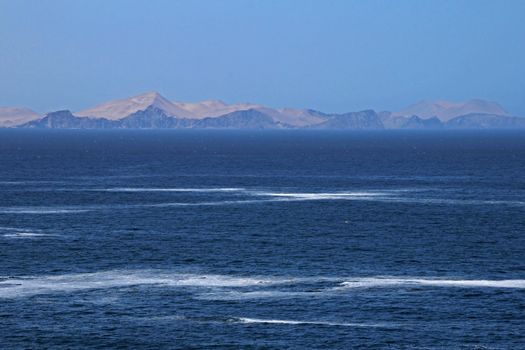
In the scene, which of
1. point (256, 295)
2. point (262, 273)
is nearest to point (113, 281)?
point (262, 273)

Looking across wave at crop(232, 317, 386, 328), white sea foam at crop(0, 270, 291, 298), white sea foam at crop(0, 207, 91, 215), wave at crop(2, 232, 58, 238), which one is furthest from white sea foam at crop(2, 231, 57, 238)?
wave at crop(232, 317, 386, 328)

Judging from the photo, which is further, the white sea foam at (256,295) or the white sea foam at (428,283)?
the white sea foam at (428,283)

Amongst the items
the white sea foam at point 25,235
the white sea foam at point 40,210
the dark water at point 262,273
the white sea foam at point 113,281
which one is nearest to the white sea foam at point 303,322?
the dark water at point 262,273

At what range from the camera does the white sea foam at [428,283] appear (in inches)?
3324

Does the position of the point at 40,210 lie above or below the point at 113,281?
above

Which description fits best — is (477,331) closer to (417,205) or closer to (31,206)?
(417,205)

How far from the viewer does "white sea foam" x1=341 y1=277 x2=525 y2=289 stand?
8444 centimetres

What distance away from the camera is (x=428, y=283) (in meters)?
85.6

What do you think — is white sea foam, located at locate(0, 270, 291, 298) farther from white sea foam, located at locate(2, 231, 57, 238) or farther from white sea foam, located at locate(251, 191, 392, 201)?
white sea foam, located at locate(251, 191, 392, 201)

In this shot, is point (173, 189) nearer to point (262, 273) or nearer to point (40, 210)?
point (40, 210)

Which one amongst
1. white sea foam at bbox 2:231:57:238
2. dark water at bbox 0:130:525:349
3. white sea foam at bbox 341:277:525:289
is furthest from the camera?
white sea foam at bbox 2:231:57:238

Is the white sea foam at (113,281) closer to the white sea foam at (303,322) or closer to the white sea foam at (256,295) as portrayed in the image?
the white sea foam at (256,295)

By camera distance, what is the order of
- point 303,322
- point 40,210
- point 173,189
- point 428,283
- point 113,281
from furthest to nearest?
point 173,189, point 40,210, point 113,281, point 428,283, point 303,322

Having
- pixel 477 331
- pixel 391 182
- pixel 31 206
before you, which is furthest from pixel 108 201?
pixel 477 331
